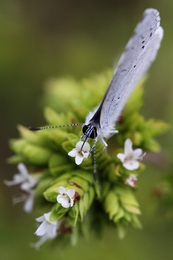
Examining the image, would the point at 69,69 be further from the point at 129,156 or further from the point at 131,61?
the point at 131,61

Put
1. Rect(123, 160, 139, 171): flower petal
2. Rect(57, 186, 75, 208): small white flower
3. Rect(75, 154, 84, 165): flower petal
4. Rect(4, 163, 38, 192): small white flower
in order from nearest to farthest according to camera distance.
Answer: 1. Rect(57, 186, 75, 208): small white flower
2. Rect(75, 154, 84, 165): flower petal
3. Rect(123, 160, 139, 171): flower petal
4. Rect(4, 163, 38, 192): small white flower

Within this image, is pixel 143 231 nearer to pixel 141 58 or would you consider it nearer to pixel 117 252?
pixel 117 252

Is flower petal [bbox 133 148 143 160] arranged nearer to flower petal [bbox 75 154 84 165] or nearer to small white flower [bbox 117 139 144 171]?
small white flower [bbox 117 139 144 171]

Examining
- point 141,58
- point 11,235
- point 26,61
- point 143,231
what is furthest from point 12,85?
point 141,58

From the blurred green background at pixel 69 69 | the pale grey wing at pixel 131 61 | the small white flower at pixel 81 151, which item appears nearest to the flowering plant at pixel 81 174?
the small white flower at pixel 81 151

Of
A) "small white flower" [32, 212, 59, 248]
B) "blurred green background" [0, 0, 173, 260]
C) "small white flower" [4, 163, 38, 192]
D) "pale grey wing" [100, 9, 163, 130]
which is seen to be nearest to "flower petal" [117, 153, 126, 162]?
"pale grey wing" [100, 9, 163, 130]

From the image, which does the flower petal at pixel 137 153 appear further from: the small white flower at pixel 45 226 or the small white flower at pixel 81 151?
the small white flower at pixel 45 226
